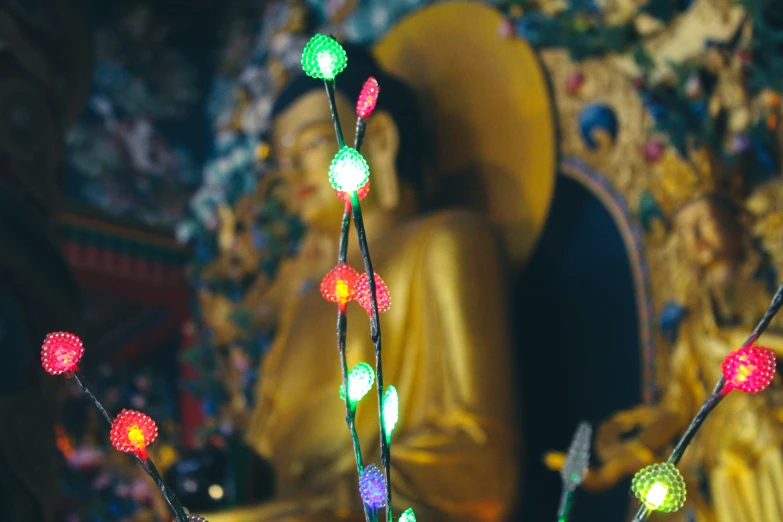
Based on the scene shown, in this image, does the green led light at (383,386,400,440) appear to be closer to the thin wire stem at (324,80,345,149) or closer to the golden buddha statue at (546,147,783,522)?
the thin wire stem at (324,80,345,149)

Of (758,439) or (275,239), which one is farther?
(275,239)

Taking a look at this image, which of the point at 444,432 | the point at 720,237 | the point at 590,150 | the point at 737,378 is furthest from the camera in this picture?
the point at 590,150

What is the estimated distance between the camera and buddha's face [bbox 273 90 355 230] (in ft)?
8.69

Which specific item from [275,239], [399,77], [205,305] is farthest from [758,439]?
[205,305]

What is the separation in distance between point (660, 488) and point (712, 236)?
124 centimetres

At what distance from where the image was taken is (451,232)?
7.99 feet

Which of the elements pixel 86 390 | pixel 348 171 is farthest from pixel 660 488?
pixel 86 390

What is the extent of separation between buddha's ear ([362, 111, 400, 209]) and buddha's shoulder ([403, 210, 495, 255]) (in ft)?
0.61

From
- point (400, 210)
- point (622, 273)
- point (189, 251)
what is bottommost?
point (622, 273)

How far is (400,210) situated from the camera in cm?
269

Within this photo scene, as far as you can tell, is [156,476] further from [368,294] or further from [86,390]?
[368,294]

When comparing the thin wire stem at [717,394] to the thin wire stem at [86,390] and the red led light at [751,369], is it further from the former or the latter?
the thin wire stem at [86,390]

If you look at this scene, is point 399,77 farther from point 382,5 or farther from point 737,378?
point 737,378

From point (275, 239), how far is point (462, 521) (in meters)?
1.48
